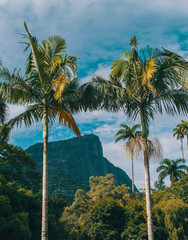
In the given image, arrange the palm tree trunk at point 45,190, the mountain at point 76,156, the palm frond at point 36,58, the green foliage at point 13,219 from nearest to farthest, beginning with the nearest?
the palm tree trunk at point 45,190 < the palm frond at point 36,58 < the green foliage at point 13,219 < the mountain at point 76,156

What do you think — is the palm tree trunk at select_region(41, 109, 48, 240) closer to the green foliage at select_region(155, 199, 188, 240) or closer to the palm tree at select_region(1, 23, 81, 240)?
the palm tree at select_region(1, 23, 81, 240)

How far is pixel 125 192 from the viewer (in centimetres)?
3747

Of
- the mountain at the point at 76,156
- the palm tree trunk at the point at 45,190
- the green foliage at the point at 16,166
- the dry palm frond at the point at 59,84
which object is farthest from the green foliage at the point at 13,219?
the mountain at the point at 76,156

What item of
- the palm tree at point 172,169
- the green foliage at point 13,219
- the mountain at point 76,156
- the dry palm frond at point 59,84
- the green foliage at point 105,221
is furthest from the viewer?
the mountain at point 76,156

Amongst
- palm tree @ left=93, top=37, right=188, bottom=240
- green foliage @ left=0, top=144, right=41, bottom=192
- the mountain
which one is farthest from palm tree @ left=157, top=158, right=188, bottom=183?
the mountain

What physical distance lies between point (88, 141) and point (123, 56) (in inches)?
7031

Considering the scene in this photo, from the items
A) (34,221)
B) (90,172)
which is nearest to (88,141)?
(90,172)

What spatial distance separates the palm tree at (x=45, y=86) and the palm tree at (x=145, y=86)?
132 cm

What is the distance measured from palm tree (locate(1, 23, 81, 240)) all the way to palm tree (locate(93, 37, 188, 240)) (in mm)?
1324

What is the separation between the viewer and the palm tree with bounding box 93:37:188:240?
9.02 m

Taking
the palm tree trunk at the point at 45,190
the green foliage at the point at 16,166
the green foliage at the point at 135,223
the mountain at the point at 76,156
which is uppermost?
the mountain at the point at 76,156

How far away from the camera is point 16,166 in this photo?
94.3 ft

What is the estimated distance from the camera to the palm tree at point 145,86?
902 cm

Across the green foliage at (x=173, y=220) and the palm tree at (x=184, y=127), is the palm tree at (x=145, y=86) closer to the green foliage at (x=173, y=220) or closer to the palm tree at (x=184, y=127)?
the green foliage at (x=173, y=220)
